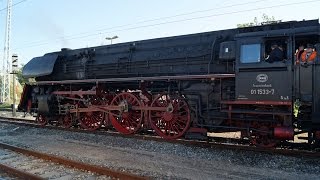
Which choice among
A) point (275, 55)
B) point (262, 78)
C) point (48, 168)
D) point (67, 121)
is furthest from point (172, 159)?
point (67, 121)

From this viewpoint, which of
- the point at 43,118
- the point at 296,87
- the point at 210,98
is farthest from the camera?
the point at 43,118

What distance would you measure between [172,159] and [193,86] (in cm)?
306

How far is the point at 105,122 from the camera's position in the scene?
13.6m

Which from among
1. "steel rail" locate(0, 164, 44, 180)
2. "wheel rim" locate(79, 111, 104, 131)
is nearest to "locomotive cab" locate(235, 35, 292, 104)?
"steel rail" locate(0, 164, 44, 180)

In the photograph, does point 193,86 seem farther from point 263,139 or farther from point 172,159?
point 172,159

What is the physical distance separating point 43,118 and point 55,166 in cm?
894

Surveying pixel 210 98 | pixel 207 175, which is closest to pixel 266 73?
pixel 210 98

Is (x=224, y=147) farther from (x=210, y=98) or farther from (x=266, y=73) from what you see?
(x=266, y=73)

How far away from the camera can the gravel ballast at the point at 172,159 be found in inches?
282

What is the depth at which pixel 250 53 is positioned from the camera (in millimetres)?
9367

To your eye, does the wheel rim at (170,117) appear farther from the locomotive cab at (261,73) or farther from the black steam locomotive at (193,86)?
the locomotive cab at (261,73)

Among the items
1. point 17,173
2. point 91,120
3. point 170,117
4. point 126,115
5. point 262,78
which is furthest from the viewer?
point 91,120

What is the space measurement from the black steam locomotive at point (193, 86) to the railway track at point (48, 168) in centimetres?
409

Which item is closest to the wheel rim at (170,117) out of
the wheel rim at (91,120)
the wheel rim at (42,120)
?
the wheel rim at (91,120)
